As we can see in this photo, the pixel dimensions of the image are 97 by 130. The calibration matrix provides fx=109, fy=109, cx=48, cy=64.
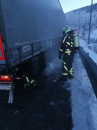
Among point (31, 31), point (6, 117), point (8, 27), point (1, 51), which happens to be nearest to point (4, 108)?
point (6, 117)

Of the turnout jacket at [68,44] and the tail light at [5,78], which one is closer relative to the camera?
the tail light at [5,78]

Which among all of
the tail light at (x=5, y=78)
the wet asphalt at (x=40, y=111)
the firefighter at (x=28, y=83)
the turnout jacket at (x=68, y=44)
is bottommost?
the wet asphalt at (x=40, y=111)

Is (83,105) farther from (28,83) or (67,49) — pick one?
(67,49)

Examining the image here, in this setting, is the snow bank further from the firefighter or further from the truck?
the truck

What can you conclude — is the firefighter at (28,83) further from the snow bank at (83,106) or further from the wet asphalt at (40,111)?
the snow bank at (83,106)

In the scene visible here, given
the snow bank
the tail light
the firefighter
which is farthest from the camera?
the firefighter

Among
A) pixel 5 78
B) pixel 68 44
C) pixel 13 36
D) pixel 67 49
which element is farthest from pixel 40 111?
pixel 68 44

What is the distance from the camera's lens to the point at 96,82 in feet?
13.5

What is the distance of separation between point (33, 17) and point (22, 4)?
0.77m

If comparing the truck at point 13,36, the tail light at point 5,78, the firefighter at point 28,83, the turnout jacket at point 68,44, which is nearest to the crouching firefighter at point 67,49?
the turnout jacket at point 68,44

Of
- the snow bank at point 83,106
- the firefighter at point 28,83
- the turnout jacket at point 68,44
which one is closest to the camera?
the snow bank at point 83,106

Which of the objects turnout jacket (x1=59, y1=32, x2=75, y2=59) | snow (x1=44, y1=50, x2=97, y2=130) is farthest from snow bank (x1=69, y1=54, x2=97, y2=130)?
turnout jacket (x1=59, y1=32, x2=75, y2=59)

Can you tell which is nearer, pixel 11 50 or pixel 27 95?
pixel 11 50

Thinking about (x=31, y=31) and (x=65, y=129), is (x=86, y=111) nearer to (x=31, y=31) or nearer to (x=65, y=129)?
(x=65, y=129)
